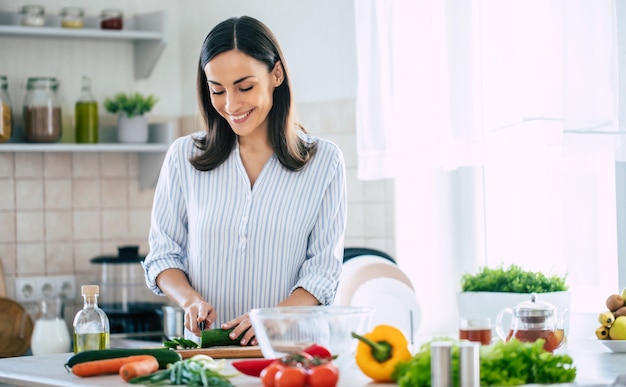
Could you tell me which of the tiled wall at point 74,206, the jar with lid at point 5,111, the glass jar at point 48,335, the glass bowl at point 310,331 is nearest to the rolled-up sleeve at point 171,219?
the glass bowl at point 310,331

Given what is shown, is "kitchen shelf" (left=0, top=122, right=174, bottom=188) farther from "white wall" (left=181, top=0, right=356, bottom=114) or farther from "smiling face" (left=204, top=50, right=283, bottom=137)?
"smiling face" (left=204, top=50, right=283, bottom=137)

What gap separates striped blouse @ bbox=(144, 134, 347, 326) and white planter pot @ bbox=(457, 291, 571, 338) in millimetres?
458

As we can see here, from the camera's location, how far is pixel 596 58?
9.41 ft

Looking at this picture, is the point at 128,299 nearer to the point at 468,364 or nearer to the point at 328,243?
the point at 328,243

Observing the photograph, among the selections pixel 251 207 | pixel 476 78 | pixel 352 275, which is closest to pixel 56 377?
pixel 251 207

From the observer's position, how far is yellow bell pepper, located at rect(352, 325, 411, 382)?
1.89 meters

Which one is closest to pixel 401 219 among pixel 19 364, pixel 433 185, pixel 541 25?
pixel 433 185

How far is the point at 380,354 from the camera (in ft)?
6.21

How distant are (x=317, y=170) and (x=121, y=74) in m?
1.89

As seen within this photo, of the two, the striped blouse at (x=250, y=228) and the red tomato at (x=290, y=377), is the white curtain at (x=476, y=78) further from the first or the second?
the red tomato at (x=290, y=377)

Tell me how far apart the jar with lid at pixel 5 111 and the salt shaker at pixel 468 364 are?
252 centimetres

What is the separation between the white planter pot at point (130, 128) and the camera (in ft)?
13.5

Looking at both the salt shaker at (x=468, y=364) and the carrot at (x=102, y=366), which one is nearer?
the salt shaker at (x=468, y=364)

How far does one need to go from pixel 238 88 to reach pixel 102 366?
71 centimetres
